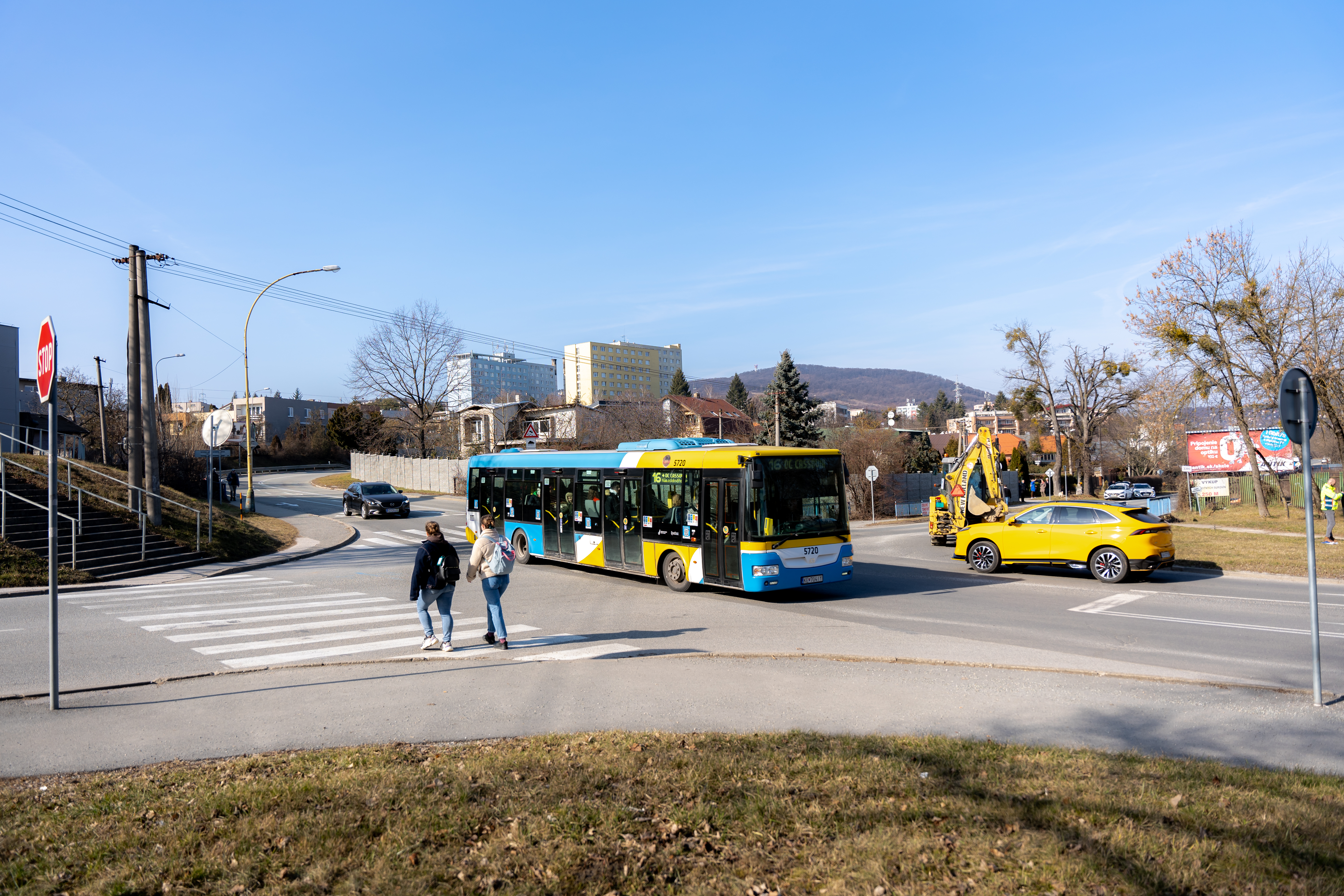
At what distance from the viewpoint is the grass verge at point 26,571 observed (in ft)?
55.5

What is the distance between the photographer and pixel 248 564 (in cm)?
2162

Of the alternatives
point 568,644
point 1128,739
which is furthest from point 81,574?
point 1128,739

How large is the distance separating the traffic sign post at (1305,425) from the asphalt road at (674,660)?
0.49 m

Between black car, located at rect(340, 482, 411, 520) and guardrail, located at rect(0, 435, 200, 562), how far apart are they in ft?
39.4

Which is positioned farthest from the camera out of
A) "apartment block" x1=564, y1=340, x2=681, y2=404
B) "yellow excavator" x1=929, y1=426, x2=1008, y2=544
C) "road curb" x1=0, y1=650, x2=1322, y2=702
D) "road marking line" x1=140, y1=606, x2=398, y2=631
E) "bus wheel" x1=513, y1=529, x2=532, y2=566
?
"apartment block" x1=564, y1=340, x2=681, y2=404

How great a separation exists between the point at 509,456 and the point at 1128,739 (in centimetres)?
1683

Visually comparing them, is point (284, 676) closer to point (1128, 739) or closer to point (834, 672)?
point (834, 672)

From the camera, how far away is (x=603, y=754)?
19.7ft

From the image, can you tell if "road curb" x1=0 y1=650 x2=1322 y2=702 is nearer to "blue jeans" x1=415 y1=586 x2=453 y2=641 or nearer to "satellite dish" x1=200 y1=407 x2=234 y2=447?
"blue jeans" x1=415 y1=586 x2=453 y2=641

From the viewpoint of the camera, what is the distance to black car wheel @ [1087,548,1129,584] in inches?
655

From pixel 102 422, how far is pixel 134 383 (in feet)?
84.0

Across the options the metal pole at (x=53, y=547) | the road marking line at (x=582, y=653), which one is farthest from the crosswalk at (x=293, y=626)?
the metal pole at (x=53, y=547)

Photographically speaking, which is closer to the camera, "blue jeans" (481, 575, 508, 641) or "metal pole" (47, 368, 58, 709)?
"metal pole" (47, 368, 58, 709)

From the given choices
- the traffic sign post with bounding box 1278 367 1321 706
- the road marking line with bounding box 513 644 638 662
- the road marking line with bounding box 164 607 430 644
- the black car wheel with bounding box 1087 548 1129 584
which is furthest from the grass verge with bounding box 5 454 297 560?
the traffic sign post with bounding box 1278 367 1321 706
